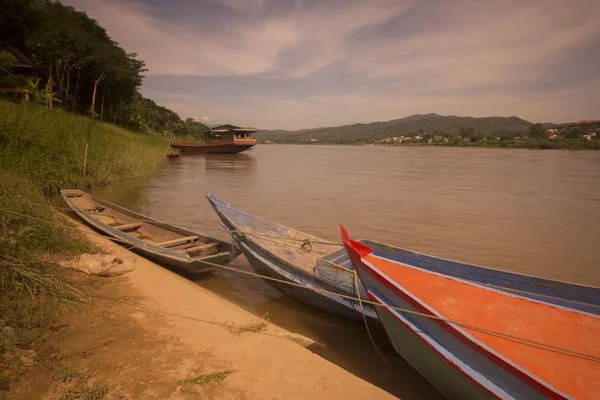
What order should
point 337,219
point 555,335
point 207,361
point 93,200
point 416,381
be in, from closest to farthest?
point 555,335 → point 207,361 → point 416,381 → point 93,200 → point 337,219

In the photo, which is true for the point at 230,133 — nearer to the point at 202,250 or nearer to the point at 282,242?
Answer: the point at 202,250

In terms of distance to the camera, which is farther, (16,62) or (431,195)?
(16,62)

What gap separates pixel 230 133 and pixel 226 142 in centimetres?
125

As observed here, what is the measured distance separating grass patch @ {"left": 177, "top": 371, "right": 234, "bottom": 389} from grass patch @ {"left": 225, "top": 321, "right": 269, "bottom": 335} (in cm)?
79

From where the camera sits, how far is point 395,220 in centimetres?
1031

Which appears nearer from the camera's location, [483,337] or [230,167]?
[483,337]

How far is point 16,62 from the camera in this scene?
22.1m

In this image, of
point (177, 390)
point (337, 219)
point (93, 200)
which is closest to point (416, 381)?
point (177, 390)

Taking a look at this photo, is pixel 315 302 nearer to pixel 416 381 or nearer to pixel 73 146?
pixel 416 381

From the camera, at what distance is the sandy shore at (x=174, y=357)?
2.80 metres

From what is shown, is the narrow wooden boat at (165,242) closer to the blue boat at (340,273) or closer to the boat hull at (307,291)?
the blue boat at (340,273)

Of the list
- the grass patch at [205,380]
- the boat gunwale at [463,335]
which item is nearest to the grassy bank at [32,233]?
the grass patch at [205,380]

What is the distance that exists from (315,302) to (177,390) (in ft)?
6.80

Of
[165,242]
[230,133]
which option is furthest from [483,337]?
[230,133]
